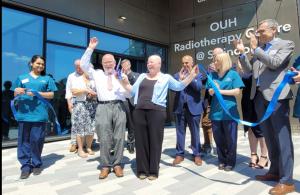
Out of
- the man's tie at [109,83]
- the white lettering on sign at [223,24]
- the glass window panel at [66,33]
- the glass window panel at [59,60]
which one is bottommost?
the man's tie at [109,83]

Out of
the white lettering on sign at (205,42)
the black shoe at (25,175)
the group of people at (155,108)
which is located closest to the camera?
the group of people at (155,108)

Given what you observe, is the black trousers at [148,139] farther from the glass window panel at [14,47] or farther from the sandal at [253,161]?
the glass window panel at [14,47]

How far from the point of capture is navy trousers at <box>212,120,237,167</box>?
3779mm

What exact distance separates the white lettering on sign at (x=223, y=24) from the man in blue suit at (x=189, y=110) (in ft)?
16.9

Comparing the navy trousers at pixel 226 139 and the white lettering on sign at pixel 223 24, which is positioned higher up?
the white lettering on sign at pixel 223 24

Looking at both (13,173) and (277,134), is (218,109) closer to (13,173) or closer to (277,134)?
(277,134)

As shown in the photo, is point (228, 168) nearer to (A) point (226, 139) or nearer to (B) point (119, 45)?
(A) point (226, 139)

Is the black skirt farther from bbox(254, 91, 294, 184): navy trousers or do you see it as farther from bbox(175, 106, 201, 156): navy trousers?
bbox(254, 91, 294, 184): navy trousers

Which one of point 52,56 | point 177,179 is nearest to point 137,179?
point 177,179

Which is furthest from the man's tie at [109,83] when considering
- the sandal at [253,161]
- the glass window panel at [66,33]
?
the glass window panel at [66,33]

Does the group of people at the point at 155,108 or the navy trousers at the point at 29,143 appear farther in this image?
the navy trousers at the point at 29,143

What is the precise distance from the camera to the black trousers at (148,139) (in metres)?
3.45

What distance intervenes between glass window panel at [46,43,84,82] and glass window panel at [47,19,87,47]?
22cm

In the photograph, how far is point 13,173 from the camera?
389 centimetres
